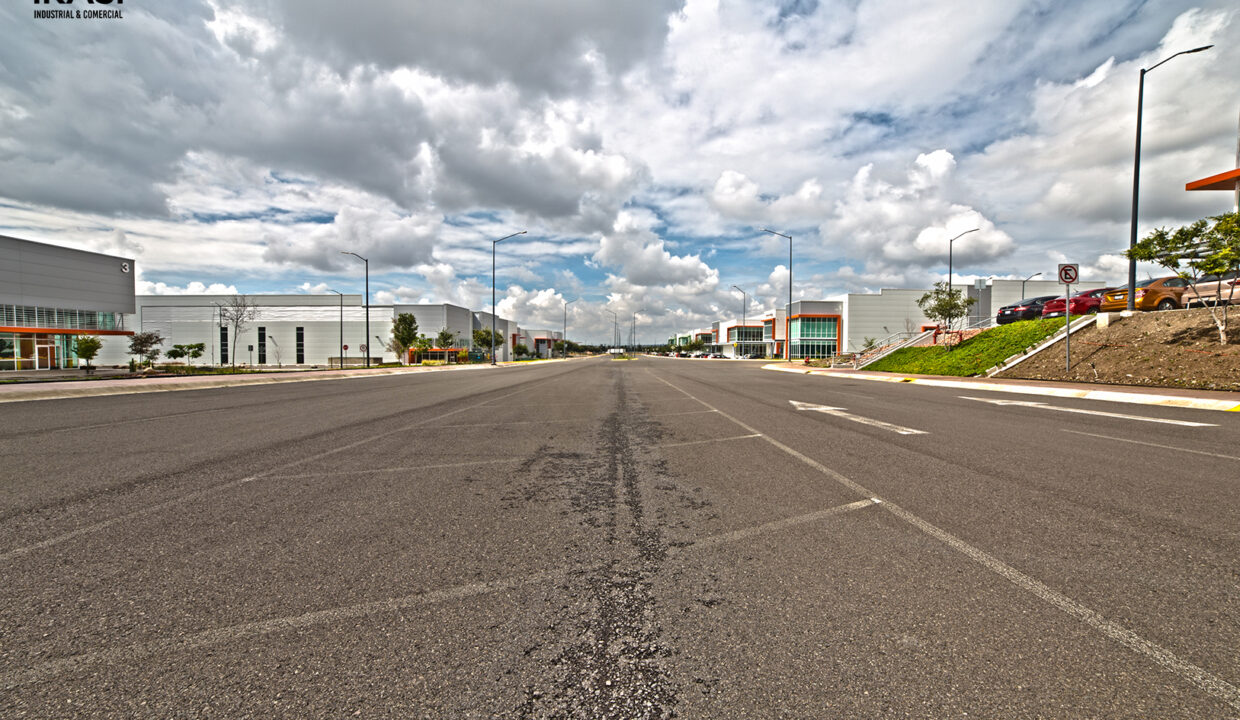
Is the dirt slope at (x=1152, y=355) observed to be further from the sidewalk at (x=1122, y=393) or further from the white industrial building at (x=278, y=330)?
the white industrial building at (x=278, y=330)

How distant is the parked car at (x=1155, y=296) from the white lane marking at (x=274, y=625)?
102 feet

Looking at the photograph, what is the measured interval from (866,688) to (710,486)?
3083mm

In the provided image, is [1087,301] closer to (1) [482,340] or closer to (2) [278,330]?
(1) [482,340]

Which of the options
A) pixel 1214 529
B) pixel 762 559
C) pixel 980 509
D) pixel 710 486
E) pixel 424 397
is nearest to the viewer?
pixel 762 559

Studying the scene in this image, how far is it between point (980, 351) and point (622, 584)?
30.2 metres

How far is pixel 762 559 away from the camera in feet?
10.7

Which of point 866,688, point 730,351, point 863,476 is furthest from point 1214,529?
point 730,351

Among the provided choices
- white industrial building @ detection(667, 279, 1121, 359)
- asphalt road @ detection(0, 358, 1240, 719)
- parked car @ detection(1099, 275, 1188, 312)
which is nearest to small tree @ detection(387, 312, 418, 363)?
white industrial building @ detection(667, 279, 1121, 359)

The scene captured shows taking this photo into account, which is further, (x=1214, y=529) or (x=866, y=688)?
(x=1214, y=529)

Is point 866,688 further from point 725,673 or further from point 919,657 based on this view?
point 725,673

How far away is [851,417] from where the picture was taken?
999 centimetres

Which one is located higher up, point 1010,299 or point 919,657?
point 1010,299

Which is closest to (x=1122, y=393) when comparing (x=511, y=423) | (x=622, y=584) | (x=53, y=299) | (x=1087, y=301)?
(x=511, y=423)

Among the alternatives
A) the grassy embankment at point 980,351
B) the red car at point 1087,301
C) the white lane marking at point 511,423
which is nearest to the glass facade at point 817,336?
the grassy embankment at point 980,351
